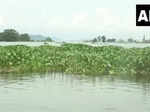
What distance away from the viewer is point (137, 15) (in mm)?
15969

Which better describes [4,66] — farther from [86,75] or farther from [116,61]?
[116,61]

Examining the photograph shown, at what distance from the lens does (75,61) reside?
1923 centimetres

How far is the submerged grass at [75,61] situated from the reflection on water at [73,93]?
107cm

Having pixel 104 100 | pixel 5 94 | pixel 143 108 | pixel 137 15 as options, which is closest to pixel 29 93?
pixel 5 94

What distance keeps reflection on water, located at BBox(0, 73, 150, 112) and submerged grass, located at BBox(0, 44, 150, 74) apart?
1.07 meters

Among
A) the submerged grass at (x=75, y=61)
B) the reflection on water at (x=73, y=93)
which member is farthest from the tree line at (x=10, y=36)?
the reflection on water at (x=73, y=93)

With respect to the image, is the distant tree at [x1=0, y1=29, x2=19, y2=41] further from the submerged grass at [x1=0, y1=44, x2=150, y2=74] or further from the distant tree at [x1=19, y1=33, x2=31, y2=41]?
the submerged grass at [x1=0, y1=44, x2=150, y2=74]

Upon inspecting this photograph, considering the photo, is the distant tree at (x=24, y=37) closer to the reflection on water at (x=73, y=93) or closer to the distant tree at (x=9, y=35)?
the distant tree at (x=9, y=35)

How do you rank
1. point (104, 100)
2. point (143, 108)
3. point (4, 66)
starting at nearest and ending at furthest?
point (143, 108) → point (104, 100) → point (4, 66)

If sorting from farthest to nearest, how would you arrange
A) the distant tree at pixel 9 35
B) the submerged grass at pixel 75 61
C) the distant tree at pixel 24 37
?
the distant tree at pixel 24 37 < the distant tree at pixel 9 35 < the submerged grass at pixel 75 61

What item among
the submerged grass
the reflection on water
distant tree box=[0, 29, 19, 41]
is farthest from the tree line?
the reflection on water

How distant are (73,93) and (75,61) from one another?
18.5ft

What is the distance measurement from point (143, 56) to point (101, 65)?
6.81 ft

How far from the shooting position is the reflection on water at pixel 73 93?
454 inches
